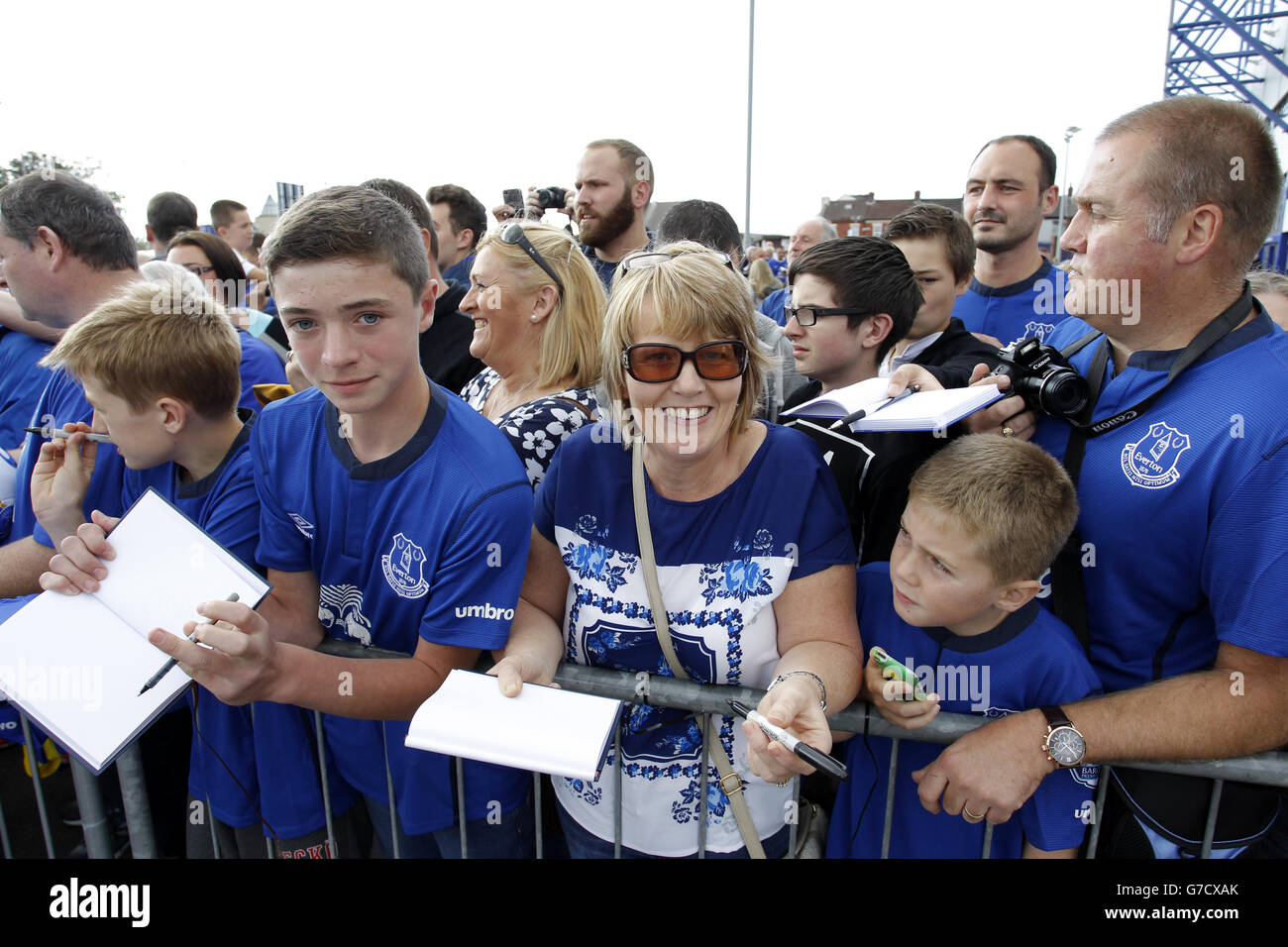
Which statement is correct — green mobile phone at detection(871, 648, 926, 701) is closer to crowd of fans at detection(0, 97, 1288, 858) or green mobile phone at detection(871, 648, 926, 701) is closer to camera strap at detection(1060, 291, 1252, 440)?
crowd of fans at detection(0, 97, 1288, 858)

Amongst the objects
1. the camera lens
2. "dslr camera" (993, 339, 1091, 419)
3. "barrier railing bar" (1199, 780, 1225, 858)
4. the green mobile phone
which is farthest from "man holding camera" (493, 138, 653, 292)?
"barrier railing bar" (1199, 780, 1225, 858)

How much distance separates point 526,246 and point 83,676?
6.08 ft

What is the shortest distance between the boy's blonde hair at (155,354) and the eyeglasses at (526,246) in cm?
102

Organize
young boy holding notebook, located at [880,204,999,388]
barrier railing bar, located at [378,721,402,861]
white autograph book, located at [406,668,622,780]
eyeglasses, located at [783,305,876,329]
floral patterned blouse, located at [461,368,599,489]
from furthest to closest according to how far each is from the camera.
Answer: young boy holding notebook, located at [880,204,999,388] → eyeglasses, located at [783,305,876,329] → floral patterned blouse, located at [461,368,599,489] → barrier railing bar, located at [378,721,402,861] → white autograph book, located at [406,668,622,780]

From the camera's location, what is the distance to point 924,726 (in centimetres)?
159

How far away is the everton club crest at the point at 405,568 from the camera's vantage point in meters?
1.71

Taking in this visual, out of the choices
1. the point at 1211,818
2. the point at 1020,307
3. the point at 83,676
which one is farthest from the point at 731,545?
the point at 1020,307

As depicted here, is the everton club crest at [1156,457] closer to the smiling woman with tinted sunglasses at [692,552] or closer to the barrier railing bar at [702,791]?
the smiling woman with tinted sunglasses at [692,552]

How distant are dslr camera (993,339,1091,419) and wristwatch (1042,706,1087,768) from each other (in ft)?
2.29

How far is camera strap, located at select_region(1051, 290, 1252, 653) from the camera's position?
1595 millimetres

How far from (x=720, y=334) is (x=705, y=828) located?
4.04 feet

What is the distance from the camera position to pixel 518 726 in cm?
141

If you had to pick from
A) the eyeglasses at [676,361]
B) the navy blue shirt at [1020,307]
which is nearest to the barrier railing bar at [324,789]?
the eyeglasses at [676,361]
